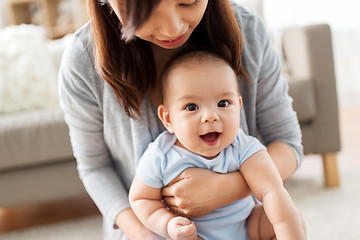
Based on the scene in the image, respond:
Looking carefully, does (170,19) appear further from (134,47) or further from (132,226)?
(132,226)

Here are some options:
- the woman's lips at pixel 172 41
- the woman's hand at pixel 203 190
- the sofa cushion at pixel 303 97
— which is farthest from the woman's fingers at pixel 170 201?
the sofa cushion at pixel 303 97

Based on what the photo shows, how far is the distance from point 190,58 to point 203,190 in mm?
273

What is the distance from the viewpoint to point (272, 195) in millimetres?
813

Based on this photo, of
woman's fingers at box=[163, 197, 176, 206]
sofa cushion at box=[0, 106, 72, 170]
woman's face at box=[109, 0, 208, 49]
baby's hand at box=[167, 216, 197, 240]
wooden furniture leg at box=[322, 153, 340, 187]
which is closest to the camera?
woman's face at box=[109, 0, 208, 49]

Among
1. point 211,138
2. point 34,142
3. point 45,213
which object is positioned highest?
point 211,138

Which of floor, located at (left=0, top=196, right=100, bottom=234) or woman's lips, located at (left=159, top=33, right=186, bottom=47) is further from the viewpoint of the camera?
floor, located at (left=0, top=196, right=100, bottom=234)

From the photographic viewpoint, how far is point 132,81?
948 mm

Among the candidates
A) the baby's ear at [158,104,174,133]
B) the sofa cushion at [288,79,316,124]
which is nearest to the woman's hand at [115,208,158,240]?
the baby's ear at [158,104,174,133]

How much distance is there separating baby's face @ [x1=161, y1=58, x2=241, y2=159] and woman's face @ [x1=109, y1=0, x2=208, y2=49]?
0.31ft

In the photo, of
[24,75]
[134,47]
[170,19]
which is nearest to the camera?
[170,19]

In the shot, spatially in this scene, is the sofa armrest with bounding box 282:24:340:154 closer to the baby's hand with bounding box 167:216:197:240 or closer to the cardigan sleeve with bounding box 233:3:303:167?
the cardigan sleeve with bounding box 233:3:303:167

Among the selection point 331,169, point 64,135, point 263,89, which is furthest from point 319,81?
point 64,135

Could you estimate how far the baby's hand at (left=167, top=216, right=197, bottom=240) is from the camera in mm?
813

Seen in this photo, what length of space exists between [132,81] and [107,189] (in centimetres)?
29
